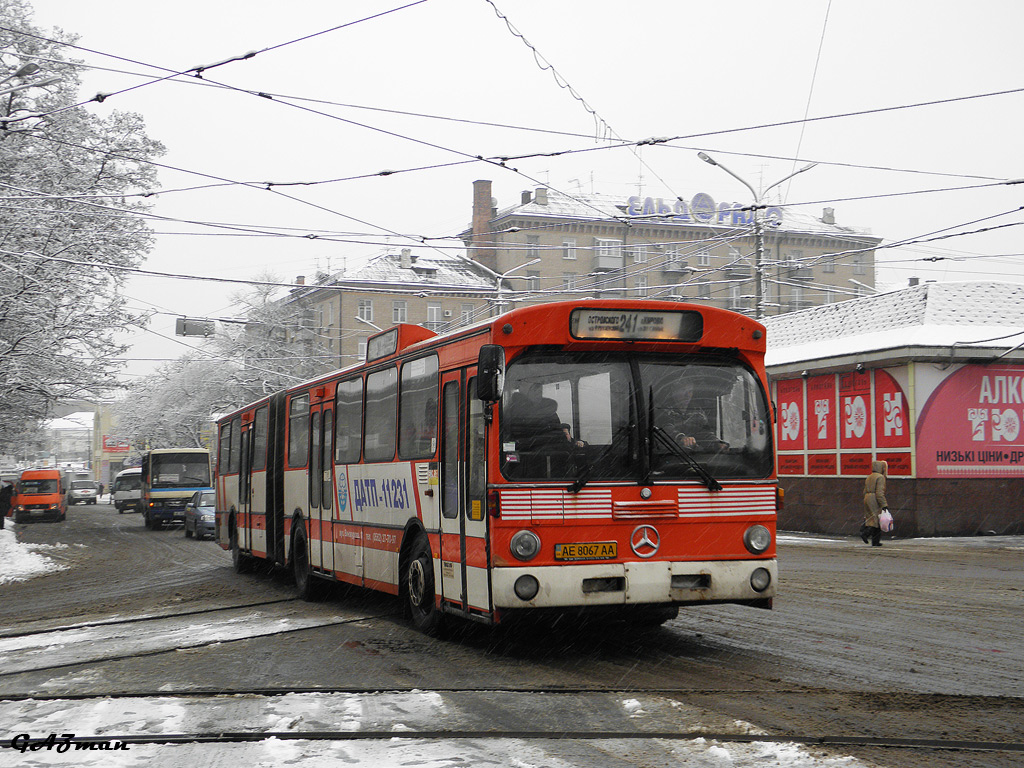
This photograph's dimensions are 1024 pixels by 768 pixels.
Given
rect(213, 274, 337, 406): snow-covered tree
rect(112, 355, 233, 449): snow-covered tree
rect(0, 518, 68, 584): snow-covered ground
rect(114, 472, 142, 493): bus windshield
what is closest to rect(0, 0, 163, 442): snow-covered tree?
rect(0, 518, 68, 584): snow-covered ground

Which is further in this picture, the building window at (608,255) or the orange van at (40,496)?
the building window at (608,255)

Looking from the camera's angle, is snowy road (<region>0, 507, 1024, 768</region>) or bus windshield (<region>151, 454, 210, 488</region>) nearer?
snowy road (<region>0, 507, 1024, 768</region>)

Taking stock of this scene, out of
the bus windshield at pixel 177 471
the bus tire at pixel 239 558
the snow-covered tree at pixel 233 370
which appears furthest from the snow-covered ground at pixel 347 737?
the snow-covered tree at pixel 233 370

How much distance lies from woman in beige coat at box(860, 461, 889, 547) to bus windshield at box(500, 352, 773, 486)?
47.5 feet

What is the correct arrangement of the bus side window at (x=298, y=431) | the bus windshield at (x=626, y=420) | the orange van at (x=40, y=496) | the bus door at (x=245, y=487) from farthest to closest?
the orange van at (x=40, y=496), the bus door at (x=245, y=487), the bus side window at (x=298, y=431), the bus windshield at (x=626, y=420)

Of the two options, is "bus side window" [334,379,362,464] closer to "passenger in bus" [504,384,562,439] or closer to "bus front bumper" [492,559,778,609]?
"passenger in bus" [504,384,562,439]

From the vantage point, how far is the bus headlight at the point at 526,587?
8.80 meters

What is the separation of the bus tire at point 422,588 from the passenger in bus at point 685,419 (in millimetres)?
2663

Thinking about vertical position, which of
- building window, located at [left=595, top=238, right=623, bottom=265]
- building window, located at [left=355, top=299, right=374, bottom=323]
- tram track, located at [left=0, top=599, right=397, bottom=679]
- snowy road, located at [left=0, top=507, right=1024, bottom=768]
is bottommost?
tram track, located at [left=0, top=599, right=397, bottom=679]

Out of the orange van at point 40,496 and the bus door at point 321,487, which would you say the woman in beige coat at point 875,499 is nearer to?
the bus door at point 321,487

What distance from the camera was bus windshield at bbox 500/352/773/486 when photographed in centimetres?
903

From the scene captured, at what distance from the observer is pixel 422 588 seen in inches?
424

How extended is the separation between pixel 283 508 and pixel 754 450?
9070mm

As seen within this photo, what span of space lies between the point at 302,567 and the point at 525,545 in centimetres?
728
